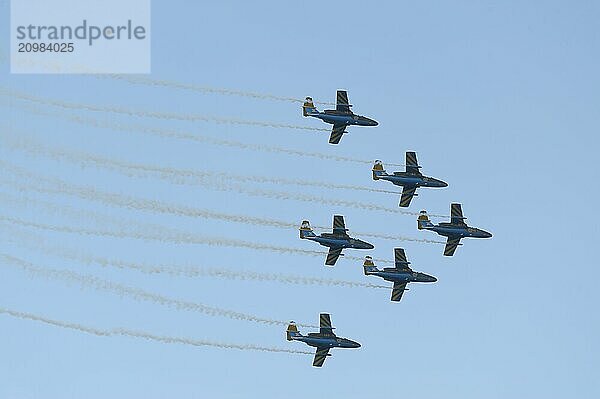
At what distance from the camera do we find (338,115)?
639ft

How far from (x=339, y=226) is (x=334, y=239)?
1.82m

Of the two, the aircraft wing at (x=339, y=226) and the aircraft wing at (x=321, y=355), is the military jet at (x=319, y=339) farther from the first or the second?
the aircraft wing at (x=339, y=226)

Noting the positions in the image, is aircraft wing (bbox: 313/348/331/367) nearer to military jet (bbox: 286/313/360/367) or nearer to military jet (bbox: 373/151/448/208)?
military jet (bbox: 286/313/360/367)

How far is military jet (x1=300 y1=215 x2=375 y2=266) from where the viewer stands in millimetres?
195500

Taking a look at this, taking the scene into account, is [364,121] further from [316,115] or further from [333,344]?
[333,344]

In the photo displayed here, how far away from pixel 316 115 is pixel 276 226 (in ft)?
47.0

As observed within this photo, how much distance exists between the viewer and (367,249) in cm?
19762

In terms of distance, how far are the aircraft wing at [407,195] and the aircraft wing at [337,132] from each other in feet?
32.7

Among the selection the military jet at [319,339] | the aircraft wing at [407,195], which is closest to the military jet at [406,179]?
the aircraft wing at [407,195]

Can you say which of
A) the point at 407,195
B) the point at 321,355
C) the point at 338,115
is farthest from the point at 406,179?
the point at 321,355

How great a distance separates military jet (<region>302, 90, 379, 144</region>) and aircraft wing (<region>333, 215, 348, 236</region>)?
845 cm

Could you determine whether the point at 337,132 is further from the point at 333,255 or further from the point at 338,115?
the point at 333,255

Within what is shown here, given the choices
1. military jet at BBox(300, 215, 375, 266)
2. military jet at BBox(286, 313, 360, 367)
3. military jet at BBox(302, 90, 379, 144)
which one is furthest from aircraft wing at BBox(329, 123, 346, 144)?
military jet at BBox(286, 313, 360, 367)

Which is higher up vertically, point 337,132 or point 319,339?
point 337,132
